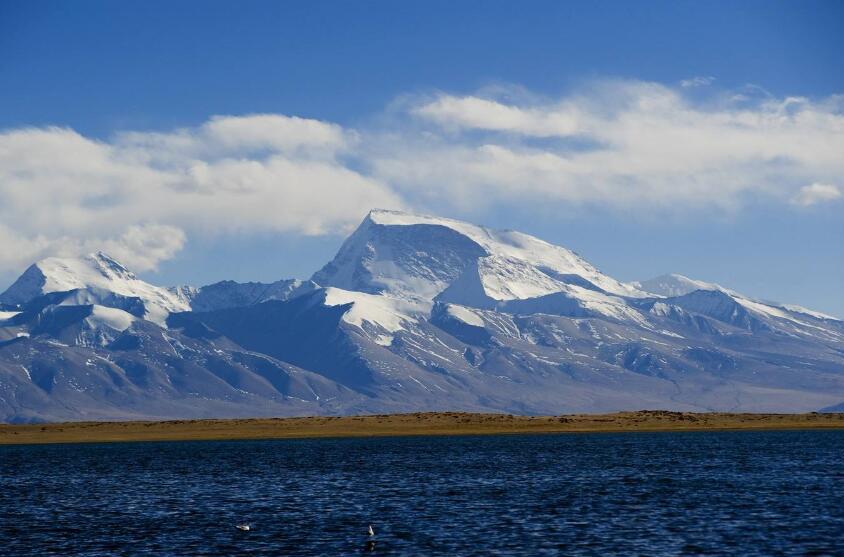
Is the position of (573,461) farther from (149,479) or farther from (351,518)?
(351,518)

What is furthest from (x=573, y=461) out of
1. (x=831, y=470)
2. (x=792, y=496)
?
(x=792, y=496)

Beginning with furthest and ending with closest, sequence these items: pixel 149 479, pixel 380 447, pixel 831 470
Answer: pixel 380 447 → pixel 149 479 → pixel 831 470

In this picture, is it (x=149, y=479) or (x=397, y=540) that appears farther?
(x=149, y=479)

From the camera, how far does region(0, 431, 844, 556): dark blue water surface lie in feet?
210

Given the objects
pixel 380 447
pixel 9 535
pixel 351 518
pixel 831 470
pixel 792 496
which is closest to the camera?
pixel 9 535

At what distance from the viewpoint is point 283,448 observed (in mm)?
169500

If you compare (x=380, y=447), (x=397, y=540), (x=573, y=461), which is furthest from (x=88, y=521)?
(x=380, y=447)

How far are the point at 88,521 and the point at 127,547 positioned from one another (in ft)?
42.3

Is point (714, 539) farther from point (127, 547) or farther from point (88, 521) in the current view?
point (88, 521)

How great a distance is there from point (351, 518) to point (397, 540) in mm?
10470

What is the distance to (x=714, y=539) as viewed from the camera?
207 ft

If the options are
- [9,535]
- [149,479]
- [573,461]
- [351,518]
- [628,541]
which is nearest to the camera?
[628,541]

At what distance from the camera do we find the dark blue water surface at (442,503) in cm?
6400

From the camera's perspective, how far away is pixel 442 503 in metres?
82.9
